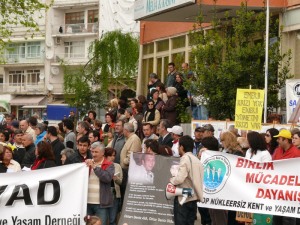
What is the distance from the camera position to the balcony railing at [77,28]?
304ft

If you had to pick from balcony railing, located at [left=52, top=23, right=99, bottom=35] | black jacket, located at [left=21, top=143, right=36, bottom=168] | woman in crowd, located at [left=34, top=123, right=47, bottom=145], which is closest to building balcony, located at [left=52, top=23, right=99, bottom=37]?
balcony railing, located at [left=52, top=23, right=99, bottom=35]

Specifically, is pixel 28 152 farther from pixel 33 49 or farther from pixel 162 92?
pixel 33 49

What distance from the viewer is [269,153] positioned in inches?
618

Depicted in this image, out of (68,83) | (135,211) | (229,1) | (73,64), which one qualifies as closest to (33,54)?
(73,64)

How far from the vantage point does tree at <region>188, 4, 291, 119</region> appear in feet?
75.3

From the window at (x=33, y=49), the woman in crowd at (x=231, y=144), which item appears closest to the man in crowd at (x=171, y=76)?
the woman in crowd at (x=231, y=144)

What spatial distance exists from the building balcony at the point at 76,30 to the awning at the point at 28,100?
6239mm

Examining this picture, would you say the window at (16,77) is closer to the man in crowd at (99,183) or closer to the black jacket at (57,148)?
the black jacket at (57,148)

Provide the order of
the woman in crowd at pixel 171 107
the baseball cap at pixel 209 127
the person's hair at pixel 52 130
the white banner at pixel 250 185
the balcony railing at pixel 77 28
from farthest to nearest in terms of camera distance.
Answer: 1. the balcony railing at pixel 77 28
2. the woman in crowd at pixel 171 107
3. the baseball cap at pixel 209 127
4. the person's hair at pixel 52 130
5. the white banner at pixel 250 185

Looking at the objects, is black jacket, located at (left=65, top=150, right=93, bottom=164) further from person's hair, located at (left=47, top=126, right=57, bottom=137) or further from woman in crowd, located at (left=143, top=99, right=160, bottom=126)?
woman in crowd, located at (left=143, top=99, right=160, bottom=126)

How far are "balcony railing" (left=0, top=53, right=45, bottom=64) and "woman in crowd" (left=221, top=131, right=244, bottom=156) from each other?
8264cm

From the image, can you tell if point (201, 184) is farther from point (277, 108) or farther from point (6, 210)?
point (277, 108)

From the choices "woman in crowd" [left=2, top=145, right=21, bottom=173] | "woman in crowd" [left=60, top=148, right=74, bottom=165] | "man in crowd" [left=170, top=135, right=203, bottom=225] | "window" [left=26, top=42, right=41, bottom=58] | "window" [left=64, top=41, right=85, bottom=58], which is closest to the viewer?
"man in crowd" [left=170, top=135, right=203, bottom=225]

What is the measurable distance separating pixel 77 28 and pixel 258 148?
80.5 metres
